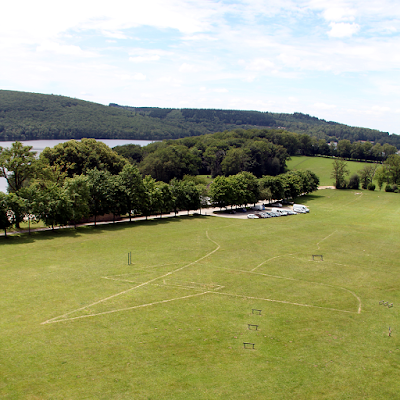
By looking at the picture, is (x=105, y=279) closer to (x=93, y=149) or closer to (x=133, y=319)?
(x=133, y=319)

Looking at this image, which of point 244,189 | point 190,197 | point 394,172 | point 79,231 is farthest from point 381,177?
point 79,231

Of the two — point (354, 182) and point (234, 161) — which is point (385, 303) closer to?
point (354, 182)

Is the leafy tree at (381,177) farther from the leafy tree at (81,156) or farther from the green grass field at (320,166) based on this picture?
the leafy tree at (81,156)

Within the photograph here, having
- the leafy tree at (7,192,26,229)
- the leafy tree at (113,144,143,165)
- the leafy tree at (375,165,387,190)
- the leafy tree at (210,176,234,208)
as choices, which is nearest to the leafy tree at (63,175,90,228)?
the leafy tree at (7,192,26,229)

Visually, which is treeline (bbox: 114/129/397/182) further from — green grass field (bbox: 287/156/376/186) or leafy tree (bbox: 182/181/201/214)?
leafy tree (bbox: 182/181/201/214)

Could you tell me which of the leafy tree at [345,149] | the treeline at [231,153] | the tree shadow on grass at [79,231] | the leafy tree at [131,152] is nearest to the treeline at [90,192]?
the tree shadow on grass at [79,231]

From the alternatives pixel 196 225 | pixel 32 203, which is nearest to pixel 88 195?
pixel 32 203

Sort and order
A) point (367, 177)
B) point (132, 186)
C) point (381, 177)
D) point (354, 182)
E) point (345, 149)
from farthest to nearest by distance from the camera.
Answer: point (345, 149) < point (367, 177) < point (381, 177) < point (354, 182) < point (132, 186)
